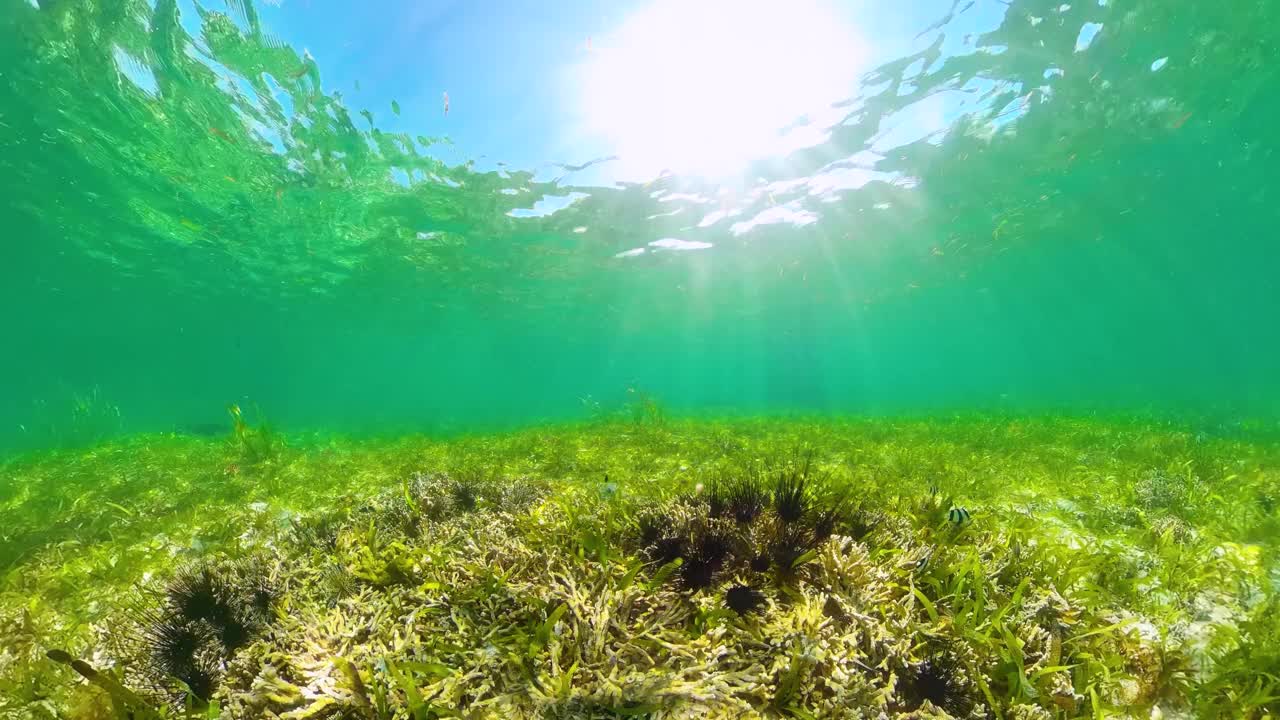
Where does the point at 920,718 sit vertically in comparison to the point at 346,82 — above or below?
below

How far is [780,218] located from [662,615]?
2593 centimetres

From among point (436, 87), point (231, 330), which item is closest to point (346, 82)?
point (436, 87)

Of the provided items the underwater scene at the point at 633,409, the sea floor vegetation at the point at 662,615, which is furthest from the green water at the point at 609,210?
the sea floor vegetation at the point at 662,615

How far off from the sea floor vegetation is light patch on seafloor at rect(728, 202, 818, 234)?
2175 cm

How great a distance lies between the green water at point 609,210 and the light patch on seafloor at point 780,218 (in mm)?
457

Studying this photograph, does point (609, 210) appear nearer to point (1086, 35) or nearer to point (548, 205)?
point (548, 205)

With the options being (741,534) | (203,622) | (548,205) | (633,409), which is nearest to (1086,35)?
(633,409)

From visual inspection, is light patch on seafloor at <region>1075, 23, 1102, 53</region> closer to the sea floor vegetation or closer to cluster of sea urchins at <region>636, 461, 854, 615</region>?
the sea floor vegetation

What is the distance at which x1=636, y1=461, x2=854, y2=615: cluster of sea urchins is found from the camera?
256cm

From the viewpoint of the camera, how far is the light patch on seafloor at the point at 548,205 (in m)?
21.1

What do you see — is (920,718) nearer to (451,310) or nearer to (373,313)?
(451,310)

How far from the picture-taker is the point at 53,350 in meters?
74.0

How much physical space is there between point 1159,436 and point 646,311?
40.5m

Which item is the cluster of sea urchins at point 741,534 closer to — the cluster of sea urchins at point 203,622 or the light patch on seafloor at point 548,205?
the cluster of sea urchins at point 203,622
